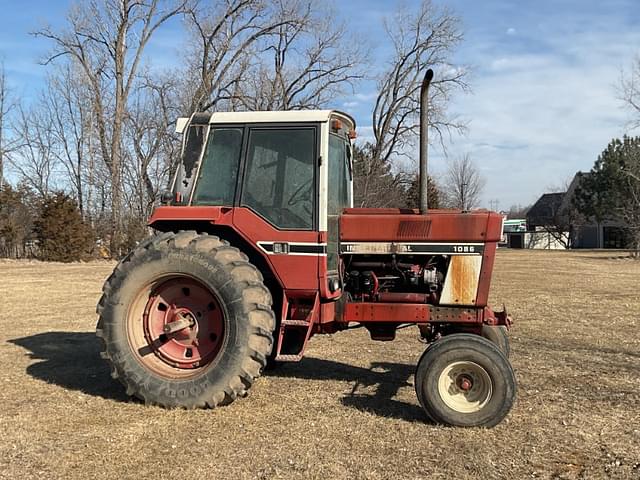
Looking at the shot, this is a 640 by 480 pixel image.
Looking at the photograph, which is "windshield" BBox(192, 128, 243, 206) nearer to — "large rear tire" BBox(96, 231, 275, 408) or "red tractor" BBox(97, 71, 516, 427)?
"red tractor" BBox(97, 71, 516, 427)

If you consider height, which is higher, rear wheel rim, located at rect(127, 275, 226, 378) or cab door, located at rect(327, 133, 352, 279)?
cab door, located at rect(327, 133, 352, 279)

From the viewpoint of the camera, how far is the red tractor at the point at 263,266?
5082 millimetres

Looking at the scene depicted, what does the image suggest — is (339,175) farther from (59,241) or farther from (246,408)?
(59,241)

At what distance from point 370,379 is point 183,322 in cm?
209

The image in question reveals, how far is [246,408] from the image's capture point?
5.17 metres

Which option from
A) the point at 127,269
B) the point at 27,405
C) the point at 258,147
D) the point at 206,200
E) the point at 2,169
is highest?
the point at 2,169

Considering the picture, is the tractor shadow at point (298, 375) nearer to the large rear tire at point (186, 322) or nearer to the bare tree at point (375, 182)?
the large rear tire at point (186, 322)

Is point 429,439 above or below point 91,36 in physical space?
below

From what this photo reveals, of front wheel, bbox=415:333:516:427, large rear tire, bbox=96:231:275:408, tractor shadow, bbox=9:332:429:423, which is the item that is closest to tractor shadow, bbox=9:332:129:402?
tractor shadow, bbox=9:332:429:423

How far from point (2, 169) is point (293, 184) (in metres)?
35.5

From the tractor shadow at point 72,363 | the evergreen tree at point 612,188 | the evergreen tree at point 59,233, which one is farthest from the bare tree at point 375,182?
the tractor shadow at point 72,363

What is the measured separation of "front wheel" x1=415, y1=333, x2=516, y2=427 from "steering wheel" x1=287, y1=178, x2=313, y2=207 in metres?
1.68

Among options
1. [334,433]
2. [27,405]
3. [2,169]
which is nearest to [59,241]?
[2,169]

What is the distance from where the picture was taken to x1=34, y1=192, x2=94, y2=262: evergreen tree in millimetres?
27609
